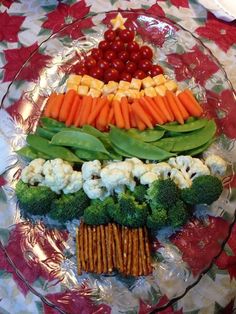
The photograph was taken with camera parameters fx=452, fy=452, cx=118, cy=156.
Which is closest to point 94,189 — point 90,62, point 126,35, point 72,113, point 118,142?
point 118,142

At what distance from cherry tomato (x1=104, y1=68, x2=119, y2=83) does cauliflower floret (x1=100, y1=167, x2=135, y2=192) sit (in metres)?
0.37

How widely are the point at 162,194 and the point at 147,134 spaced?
233 millimetres

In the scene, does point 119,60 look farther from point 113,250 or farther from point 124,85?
point 113,250

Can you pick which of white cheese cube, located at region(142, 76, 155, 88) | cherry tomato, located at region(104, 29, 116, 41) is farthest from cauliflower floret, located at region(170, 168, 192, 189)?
cherry tomato, located at region(104, 29, 116, 41)

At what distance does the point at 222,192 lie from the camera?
1.31m

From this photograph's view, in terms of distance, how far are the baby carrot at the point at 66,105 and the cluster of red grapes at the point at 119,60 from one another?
120 mm

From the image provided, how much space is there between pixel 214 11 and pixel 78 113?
0.68 m

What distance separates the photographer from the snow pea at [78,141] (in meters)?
1.33

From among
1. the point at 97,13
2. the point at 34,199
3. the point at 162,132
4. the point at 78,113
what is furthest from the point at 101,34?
the point at 34,199

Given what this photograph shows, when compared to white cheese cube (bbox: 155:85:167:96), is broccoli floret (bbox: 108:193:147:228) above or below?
below

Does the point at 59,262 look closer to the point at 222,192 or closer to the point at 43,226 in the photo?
the point at 43,226

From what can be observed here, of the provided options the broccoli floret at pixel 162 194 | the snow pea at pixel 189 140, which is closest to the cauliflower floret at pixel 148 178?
the broccoli floret at pixel 162 194

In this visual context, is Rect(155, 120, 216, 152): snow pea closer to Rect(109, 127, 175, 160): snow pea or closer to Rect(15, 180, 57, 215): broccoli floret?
Rect(109, 127, 175, 160): snow pea

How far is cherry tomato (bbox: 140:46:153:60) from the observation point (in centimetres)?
154
